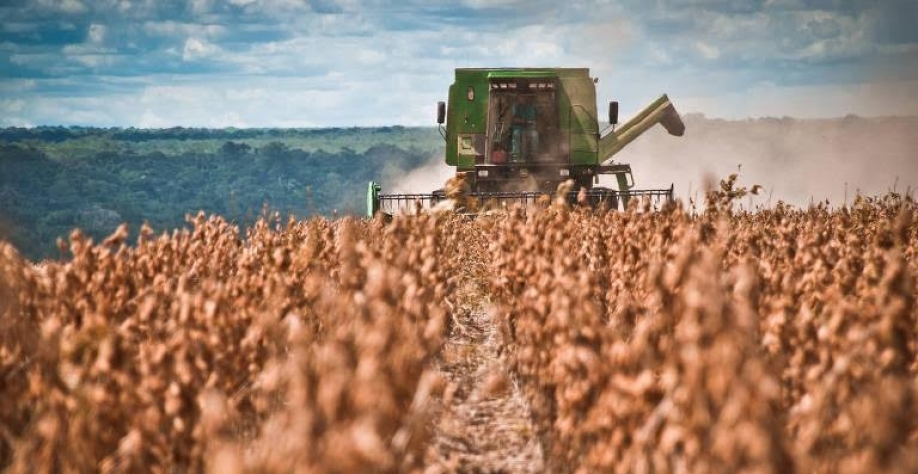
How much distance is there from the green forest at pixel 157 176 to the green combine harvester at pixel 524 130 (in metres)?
29.4

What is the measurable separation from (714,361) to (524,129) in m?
14.0

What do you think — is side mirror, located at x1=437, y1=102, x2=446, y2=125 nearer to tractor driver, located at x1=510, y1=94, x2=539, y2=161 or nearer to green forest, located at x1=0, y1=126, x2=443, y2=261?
tractor driver, located at x1=510, y1=94, x2=539, y2=161

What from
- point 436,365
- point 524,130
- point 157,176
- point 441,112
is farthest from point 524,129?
point 157,176

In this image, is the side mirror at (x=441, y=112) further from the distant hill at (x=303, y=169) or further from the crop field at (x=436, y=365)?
the crop field at (x=436, y=365)

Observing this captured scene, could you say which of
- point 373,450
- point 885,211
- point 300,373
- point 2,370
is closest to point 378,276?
point 300,373

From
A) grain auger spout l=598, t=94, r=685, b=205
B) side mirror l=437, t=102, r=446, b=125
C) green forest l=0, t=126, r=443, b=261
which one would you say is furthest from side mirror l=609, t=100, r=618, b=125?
green forest l=0, t=126, r=443, b=261

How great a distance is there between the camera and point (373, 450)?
1.80m

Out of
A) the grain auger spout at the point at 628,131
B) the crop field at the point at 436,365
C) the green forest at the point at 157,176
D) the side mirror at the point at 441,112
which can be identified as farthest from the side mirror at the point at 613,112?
the green forest at the point at 157,176

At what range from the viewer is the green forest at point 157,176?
191ft

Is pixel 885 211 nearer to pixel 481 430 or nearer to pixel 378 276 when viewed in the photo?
pixel 481 430

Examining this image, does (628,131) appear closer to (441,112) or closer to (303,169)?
(441,112)

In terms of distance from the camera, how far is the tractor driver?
16.0 metres

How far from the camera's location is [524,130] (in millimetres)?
16078

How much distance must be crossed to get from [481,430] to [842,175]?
40201mm
